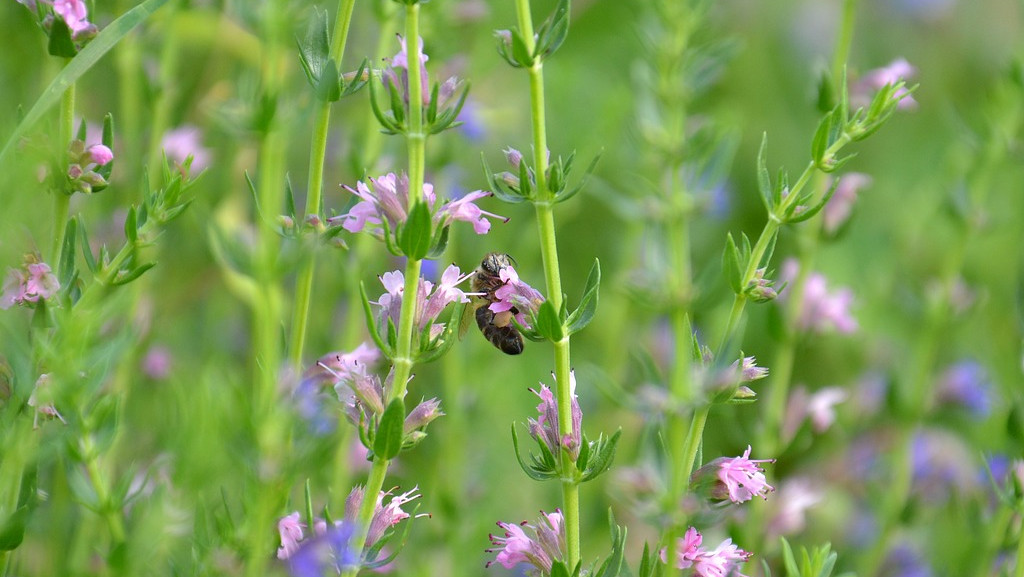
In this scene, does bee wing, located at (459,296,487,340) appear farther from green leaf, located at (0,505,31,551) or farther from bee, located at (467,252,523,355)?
green leaf, located at (0,505,31,551)

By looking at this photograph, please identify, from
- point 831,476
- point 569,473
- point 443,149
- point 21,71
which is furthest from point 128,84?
point 831,476

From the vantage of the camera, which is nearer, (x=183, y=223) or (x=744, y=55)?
(x=183, y=223)

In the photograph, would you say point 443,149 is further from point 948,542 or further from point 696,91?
point 948,542

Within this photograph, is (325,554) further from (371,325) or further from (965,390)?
(965,390)

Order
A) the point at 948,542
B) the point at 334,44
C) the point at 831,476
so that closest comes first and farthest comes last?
the point at 334,44 < the point at 948,542 < the point at 831,476

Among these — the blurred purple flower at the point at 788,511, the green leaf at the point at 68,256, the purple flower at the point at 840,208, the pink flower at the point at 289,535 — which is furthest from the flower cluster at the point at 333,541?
the purple flower at the point at 840,208

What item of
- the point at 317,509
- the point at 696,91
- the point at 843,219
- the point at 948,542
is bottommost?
the point at 948,542

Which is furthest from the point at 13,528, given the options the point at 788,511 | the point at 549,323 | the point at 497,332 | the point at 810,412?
the point at 810,412
